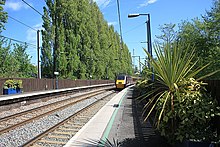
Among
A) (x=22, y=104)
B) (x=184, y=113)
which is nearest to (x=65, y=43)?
(x=22, y=104)

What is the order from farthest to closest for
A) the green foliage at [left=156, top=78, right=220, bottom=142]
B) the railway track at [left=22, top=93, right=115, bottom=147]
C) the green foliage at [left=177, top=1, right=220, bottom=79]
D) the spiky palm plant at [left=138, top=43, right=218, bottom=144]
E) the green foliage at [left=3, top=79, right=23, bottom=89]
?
the green foliage at [left=3, top=79, right=23, bottom=89]
the green foliage at [left=177, top=1, right=220, bottom=79]
the railway track at [left=22, top=93, right=115, bottom=147]
the spiky palm plant at [left=138, top=43, right=218, bottom=144]
the green foliage at [left=156, top=78, right=220, bottom=142]

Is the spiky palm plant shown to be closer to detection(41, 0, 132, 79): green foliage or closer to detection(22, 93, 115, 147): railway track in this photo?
detection(22, 93, 115, 147): railway track

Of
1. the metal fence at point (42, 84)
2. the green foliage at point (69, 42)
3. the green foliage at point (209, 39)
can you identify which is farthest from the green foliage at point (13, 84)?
the green foliage at point (209, 39)

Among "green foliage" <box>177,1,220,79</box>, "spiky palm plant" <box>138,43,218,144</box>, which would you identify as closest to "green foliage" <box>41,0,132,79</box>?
"green foliage" <box>177,1,220,79</box>

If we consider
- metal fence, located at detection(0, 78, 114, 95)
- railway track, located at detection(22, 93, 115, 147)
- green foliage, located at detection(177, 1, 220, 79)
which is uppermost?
green foliage, located at detection(177, 1, 220, 79)

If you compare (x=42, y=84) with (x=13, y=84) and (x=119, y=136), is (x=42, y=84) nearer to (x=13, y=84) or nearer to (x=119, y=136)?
(x=13, y=84)

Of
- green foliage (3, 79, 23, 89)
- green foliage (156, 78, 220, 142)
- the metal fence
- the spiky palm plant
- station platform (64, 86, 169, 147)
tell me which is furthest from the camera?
the metal fence

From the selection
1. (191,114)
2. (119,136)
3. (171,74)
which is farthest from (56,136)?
(191,114)

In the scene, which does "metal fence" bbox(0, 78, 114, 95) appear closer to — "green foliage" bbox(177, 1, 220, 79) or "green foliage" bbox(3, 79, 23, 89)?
"green foliage" bbox(3, 79, 23, 89)

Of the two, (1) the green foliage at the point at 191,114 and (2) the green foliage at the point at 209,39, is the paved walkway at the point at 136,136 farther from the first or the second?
(2) the green foliage at the point at 209,39

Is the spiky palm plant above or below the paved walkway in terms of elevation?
above

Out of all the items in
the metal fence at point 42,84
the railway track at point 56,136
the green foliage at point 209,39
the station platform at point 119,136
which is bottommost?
the railway track at point 56,136

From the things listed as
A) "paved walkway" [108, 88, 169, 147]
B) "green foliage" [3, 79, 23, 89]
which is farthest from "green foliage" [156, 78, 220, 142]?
"green foliage" [3, 79, 23, 89]

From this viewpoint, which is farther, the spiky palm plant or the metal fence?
the metal fence
